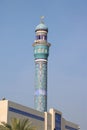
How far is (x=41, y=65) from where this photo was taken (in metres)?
86.9

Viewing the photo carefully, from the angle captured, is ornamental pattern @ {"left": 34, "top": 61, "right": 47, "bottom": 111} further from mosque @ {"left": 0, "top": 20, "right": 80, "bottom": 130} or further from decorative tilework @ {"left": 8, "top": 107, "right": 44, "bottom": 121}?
decorative tilework @ {"left": 8, "top": 107, "right": 44, "bottom": 121}

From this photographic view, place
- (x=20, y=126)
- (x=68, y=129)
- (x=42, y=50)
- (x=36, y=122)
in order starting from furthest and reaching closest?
(x=42, y=50) < (x=68, y=129) < (x=36, y=122) < (x=20, y=126)

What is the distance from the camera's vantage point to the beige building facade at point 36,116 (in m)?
56.8

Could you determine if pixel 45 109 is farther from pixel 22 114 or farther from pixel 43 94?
pixel 22 114

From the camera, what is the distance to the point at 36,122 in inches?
2576

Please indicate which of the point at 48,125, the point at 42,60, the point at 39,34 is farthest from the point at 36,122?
the point at 39,34

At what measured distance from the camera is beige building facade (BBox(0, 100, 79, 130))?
56844mm

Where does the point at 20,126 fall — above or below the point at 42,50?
below

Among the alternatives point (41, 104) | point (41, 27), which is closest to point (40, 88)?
point (41, 104)

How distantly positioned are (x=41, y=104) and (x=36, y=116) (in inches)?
710

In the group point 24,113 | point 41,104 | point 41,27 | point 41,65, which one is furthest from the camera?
point 41,27

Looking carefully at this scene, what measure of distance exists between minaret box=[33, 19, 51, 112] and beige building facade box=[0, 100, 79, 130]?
8650 millimetres

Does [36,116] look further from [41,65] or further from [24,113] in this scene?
[41,65]

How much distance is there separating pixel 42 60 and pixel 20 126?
5779 cm
